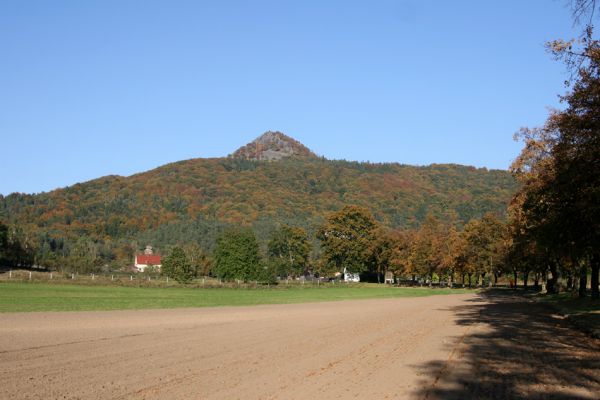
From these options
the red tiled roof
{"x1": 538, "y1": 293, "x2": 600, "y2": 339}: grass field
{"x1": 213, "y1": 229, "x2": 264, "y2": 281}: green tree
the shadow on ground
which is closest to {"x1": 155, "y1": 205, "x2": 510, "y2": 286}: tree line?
{"x1": 213, "y1": 229, "x2": 264, "y2": 281}: green tree

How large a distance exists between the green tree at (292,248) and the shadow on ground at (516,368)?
3796 inches

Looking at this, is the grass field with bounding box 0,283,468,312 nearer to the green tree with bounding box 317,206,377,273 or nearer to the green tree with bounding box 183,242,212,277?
the green tree with bounding box 317,206,377,273

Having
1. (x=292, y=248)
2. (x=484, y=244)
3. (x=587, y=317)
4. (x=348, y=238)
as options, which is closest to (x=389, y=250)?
(x=348, y=238)

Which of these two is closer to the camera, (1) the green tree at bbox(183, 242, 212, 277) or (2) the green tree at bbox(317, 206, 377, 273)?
(2) the green tree at bbox(317, 206, 377, 273)

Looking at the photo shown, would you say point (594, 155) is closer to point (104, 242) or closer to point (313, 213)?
point (104, 242)

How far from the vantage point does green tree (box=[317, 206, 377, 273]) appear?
4190 inches

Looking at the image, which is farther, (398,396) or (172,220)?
(172,220)

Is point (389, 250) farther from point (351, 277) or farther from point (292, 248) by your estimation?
point (292, 248)

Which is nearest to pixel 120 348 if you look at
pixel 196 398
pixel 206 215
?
pixel 196 398

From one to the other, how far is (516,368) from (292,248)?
352ft

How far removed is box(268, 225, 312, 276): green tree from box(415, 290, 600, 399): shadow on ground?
316 ft

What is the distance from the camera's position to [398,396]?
10406 mm

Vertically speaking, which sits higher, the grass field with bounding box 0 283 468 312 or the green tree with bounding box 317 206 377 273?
the green tree with bounding box 317 206 377 273

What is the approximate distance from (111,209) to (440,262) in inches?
4532
